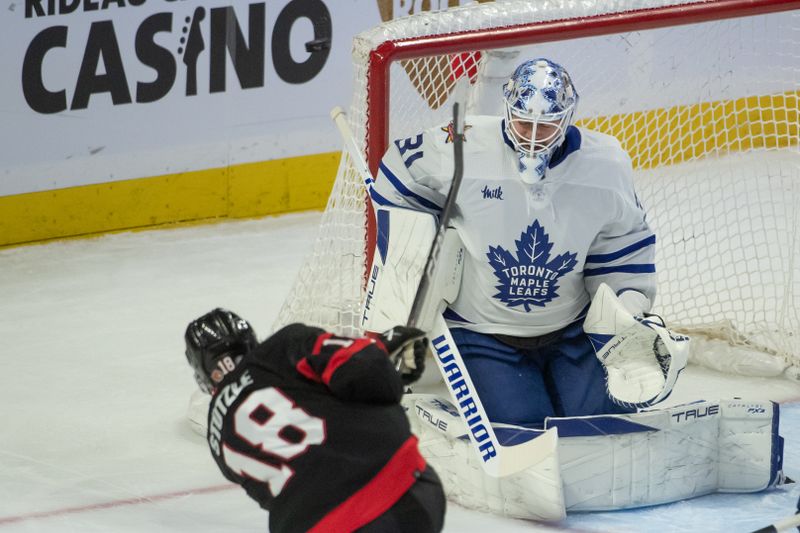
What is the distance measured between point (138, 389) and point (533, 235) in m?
1.36

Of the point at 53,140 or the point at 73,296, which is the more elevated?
the point at 53,140

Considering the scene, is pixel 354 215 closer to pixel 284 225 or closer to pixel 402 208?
pixel 402 208

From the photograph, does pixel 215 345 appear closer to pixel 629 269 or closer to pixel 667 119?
pixel 629 269

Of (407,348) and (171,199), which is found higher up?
(407,348)

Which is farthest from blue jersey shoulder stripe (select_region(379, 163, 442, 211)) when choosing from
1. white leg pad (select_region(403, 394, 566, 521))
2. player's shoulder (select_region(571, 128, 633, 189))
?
white leg pad (select_region(403, 394, 566, 521))

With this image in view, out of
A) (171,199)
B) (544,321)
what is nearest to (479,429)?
(544,321)

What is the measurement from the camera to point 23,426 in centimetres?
396

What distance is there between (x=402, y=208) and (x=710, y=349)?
4.38 ft

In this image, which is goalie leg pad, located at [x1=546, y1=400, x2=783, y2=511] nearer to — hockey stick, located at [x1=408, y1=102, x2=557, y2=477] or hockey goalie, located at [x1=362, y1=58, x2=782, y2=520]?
hockey goalie, located at [x1=362, y1=58, x2=782, y2=520]

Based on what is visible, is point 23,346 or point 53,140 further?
point 53,140

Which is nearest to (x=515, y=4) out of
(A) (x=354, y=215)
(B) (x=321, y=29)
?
(A) (x=354, y=215)

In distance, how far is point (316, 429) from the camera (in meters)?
2.46

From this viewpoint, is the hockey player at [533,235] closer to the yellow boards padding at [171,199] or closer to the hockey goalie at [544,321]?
the hockey goalie at [544,321]

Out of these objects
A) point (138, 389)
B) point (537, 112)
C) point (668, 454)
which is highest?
point (537, 112)
